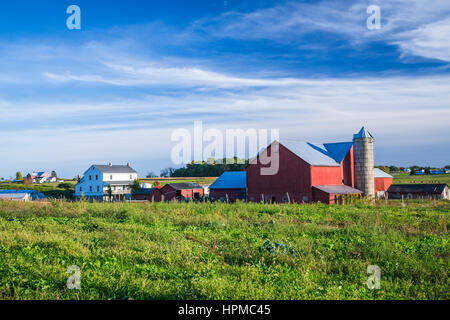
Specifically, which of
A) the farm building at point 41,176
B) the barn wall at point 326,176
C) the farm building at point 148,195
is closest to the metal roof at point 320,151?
the barn wall at point 326,176

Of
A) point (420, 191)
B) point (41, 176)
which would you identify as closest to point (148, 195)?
point (420, 191)

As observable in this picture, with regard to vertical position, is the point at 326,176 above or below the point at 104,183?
above

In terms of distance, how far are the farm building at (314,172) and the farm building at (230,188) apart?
426 centimetres

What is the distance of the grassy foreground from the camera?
22.7 feet

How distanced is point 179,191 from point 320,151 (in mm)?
21136

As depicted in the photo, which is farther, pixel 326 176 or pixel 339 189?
pixel 326 176

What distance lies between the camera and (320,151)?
41062 mm

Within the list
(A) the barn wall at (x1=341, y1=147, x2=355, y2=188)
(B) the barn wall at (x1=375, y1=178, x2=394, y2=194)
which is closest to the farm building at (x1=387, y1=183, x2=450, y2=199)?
(B) the barn wall at (x1=375, y1=178, x2=394, y2=194)

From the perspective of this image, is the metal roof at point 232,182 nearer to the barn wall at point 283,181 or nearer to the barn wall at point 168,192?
the barn wall at point 283,181

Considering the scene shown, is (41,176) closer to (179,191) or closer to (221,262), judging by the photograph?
(179,191)

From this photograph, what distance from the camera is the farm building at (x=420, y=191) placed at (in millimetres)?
45625

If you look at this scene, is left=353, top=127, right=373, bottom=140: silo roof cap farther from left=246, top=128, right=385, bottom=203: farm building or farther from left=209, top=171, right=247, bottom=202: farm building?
left=209, top=171, right=247, bottom=202: farm building

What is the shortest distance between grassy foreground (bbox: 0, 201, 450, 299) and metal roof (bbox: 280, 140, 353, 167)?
76.0 ft
